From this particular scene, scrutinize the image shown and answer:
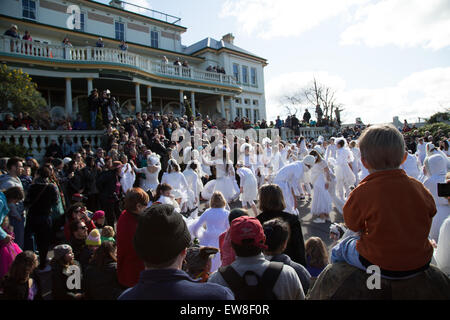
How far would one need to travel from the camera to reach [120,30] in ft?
90.2

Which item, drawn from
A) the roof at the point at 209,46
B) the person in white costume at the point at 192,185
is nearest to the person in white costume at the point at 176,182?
the person in white costume at the point at 192,185

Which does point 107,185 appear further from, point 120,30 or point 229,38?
point 229,38

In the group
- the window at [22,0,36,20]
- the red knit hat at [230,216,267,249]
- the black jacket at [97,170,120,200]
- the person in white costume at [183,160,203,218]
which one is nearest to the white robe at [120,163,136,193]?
the black jacket at [97,170,120,200]

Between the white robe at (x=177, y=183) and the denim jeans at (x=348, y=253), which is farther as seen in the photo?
the white robe at (x=177, y=183)

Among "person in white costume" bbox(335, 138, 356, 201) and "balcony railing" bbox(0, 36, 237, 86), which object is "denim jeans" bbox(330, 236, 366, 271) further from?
"balcony railing" bbox(0, 36, 237, 86)

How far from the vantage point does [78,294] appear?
11.0 feet

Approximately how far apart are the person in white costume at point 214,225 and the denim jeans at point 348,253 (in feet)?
8.59

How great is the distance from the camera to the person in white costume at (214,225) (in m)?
4.28

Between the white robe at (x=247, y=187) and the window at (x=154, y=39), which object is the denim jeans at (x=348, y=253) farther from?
the window at (x=154, y=39)

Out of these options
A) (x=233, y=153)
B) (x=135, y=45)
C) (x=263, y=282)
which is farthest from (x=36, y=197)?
(x=135, y=45)

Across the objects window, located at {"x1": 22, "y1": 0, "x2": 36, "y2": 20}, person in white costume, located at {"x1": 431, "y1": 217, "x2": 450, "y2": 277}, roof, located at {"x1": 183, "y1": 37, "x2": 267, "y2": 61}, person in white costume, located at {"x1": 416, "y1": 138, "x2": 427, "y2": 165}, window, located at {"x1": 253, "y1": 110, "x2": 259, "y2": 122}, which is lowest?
person in white costume, located at {"x1": 431, "y1": 217, "x2": 450, "y2": 277}

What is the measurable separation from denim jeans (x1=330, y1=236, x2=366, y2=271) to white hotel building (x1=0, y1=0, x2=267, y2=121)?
19939 millimetres

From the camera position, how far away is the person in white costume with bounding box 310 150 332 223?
25.1 ft

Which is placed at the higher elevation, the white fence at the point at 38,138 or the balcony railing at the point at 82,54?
the balcony railing at the point at 82,54
